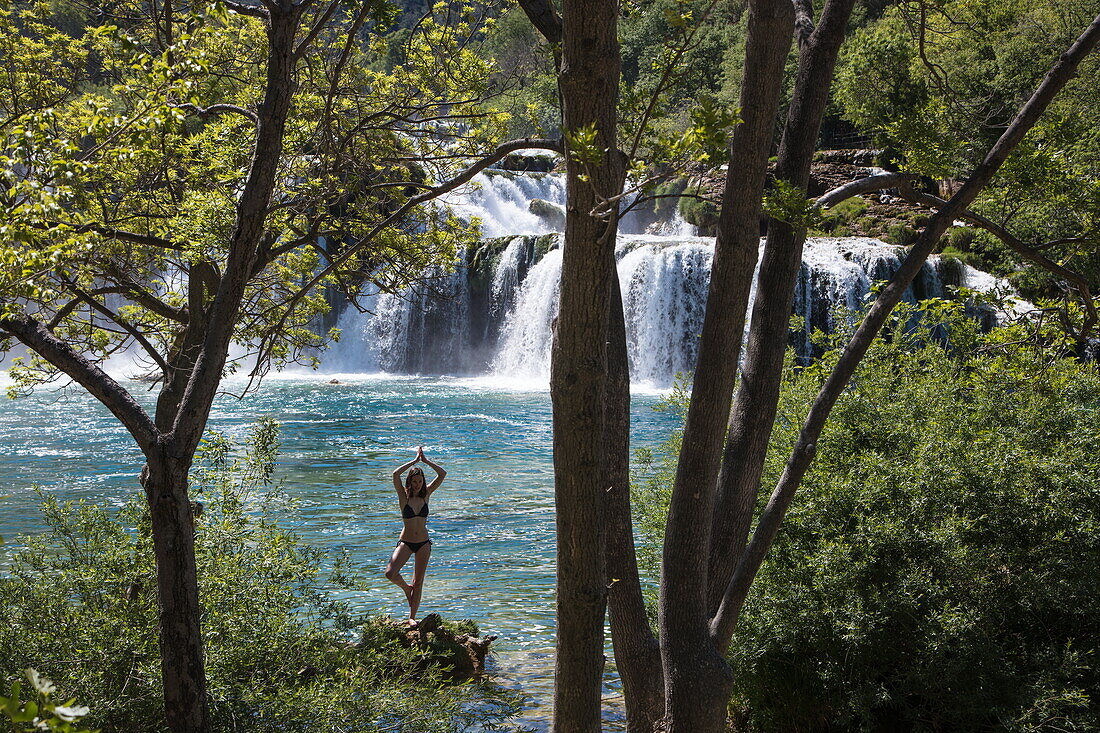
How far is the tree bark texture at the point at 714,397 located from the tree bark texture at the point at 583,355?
1.95 feet

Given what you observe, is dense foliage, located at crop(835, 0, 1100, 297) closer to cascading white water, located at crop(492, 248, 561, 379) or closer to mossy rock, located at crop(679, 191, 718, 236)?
mossy rock, located at crop(679, 191, 718, 236)

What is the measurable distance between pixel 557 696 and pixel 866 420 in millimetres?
4044

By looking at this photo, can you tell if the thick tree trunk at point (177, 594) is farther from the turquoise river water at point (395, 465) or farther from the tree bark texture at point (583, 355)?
the turquoise river water at point (395, 465)

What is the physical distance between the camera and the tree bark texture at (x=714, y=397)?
3.15m

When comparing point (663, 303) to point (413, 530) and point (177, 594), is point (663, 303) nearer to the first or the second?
point (413, 530)

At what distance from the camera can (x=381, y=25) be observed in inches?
164

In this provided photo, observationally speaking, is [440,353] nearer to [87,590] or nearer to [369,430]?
[369,430]

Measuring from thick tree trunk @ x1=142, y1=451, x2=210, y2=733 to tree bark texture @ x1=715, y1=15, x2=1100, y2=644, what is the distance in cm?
203

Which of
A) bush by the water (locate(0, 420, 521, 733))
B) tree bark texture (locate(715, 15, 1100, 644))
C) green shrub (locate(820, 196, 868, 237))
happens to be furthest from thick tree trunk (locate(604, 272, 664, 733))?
green shrub (locate(820, 196, 868, 237))

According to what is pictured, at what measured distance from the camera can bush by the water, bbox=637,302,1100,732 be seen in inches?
191

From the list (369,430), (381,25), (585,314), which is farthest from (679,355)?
(585,314)

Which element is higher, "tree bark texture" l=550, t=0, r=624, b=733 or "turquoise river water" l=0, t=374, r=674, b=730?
"tree bark texture" l=550, t=0, r=624, b=733

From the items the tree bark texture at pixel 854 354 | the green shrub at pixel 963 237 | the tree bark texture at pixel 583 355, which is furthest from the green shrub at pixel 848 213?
the tree bark texture at pixel 583 355

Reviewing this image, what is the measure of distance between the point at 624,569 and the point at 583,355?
127 cm
